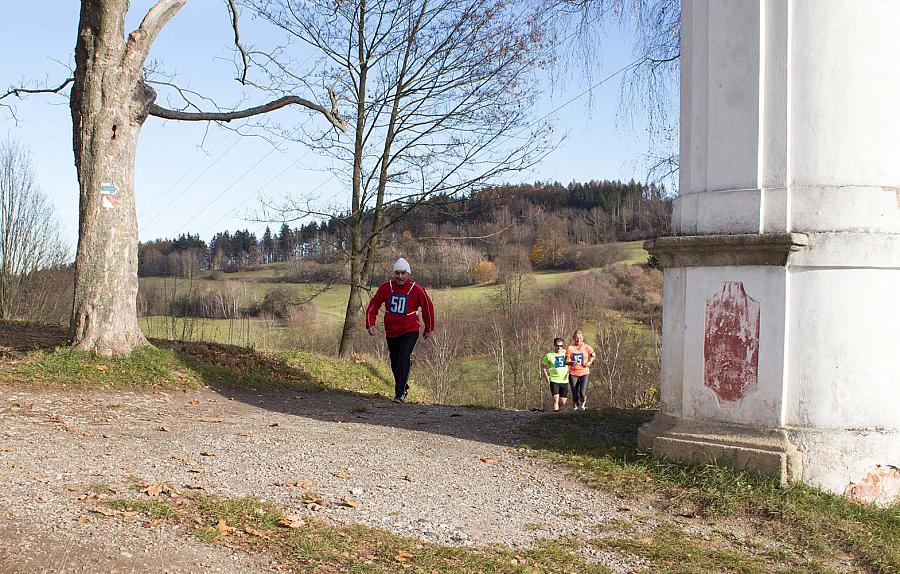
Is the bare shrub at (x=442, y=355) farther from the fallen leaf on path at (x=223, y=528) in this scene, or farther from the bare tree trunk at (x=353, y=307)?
the fallen leaf on path at (x=223, y=528)

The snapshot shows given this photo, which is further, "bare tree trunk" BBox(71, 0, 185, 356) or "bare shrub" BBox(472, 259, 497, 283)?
"bare shrub" BBox(472, 259, 497, 283)

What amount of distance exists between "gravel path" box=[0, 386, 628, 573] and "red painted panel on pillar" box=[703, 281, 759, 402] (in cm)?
135

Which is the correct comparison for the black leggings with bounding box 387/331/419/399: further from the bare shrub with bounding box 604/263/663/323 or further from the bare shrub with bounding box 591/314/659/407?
the bare shrub with bounding box 604/263/663/323

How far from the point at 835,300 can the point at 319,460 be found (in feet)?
13.9

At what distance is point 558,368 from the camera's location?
1572cm

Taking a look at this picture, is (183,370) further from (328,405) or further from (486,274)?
(486,274)

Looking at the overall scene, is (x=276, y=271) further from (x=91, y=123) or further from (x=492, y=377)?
(x=492, y=377)

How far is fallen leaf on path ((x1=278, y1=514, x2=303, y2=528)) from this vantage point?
5.22m

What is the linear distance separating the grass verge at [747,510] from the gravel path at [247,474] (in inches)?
13.5

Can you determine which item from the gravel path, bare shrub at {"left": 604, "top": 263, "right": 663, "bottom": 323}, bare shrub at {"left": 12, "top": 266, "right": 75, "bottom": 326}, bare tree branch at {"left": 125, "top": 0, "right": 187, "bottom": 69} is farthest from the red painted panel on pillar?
bare shrub at {"left": 604, "top": 263, "right": 663, "bottom": 323}

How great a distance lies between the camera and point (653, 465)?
22.9 feet

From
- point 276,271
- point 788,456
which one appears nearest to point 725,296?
point 788,456

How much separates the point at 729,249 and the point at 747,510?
1999 mm

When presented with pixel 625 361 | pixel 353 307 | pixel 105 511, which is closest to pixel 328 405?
pixel 105 511
